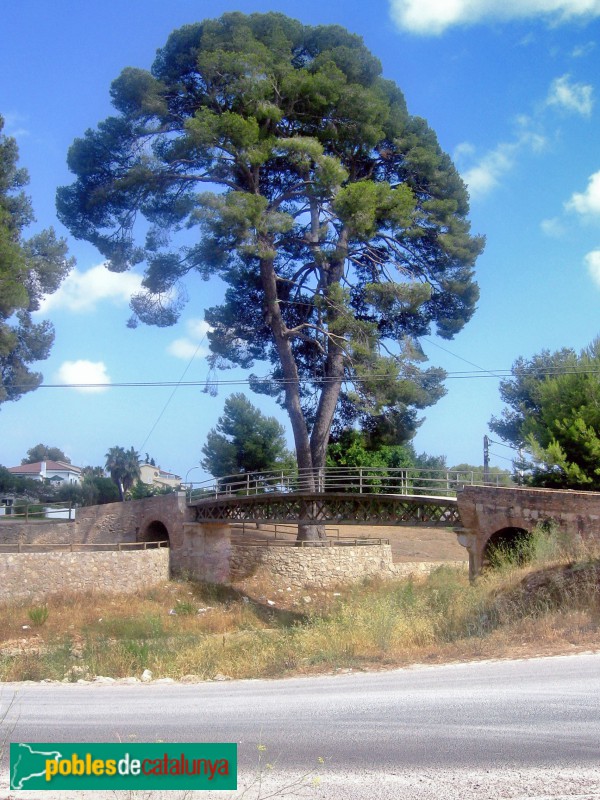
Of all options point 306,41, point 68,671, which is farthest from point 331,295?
point 68,671

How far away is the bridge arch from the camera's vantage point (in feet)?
68.3

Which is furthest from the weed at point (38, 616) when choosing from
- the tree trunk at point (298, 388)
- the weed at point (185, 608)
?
the tree trunk at point (298, 388)

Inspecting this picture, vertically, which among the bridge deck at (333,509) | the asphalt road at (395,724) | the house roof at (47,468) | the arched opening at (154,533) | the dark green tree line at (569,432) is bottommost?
the asphalt road at (395,724)

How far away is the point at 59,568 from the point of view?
26656mm

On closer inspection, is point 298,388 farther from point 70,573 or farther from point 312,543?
point 70,573

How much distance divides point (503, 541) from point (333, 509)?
7.47 metres

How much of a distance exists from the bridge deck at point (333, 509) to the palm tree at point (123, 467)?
25.8 metres

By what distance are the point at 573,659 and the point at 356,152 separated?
82.1 feet

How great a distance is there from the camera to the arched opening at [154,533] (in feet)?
114

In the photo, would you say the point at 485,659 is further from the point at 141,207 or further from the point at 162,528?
the point at 162,528

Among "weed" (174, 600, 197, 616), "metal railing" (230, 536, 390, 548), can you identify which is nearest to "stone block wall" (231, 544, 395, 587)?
"metal railing" (230, 536, 390, 548)

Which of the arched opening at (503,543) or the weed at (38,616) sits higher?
the arched opening at (503,543)

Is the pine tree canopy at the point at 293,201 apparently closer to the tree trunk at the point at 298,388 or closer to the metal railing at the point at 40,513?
the tree trunk at the point at 298,388

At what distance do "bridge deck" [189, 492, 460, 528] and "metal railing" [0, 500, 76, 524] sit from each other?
842 centimetres
